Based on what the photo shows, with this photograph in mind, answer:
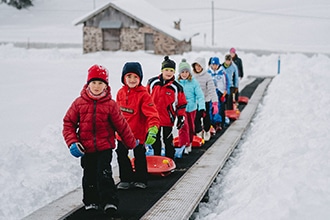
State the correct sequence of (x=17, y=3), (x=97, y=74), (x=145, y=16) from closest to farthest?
(x=97, y=74), (x=145, y=16), (x=17, y=3)

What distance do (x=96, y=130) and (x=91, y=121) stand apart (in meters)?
0.13

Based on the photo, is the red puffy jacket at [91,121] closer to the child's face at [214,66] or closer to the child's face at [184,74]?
the child's face at [184,74]

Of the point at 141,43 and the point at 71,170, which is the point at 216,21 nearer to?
the point at 141,43

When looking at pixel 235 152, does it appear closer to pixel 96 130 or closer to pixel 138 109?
pixel 138 109

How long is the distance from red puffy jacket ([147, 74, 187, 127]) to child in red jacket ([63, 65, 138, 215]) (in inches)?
101

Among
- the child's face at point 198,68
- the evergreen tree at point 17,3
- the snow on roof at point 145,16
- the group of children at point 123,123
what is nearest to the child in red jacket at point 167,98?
the group of children at point 123,123

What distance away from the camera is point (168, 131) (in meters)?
8.91

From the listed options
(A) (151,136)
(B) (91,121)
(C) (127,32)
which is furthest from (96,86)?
(C) (127,32)

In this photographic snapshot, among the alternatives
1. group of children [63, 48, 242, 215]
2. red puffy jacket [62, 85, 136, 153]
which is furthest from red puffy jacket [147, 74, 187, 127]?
red puffy jacket [62, 85, 136, 153]

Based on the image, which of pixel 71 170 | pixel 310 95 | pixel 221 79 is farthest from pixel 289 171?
pixel 310 95

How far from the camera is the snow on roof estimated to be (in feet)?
130

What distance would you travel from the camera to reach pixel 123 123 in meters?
6.12

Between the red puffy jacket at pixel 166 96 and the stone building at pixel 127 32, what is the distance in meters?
30.6

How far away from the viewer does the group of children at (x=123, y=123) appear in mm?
5941
